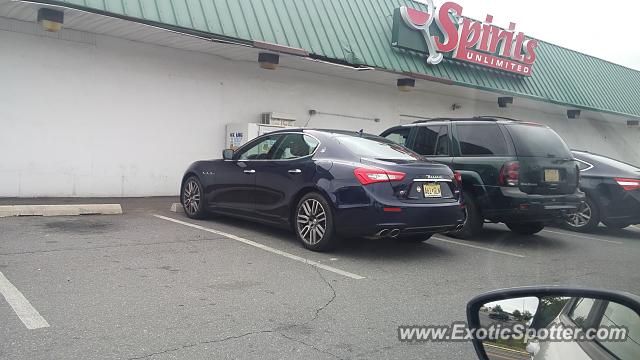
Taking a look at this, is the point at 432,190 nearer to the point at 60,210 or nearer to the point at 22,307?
the point at 22,307

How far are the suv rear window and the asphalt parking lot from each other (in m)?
1.43

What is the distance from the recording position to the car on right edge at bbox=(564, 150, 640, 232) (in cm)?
899

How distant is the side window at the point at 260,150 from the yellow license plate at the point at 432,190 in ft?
7.82

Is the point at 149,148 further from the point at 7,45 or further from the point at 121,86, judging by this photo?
the point at 7,45

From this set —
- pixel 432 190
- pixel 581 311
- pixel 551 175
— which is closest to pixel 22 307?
pixel 581 311

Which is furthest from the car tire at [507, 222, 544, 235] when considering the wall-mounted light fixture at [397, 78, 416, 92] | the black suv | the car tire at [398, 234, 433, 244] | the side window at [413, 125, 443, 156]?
the wall-mounted light fixture at [397, 78, 416, 92]

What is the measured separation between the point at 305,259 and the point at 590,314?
14.5ft

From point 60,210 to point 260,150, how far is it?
3.50 m

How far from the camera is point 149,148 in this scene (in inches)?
416

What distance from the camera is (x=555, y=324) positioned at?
180 cm

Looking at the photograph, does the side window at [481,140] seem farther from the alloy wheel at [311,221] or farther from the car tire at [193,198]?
the car tire at [193,198]

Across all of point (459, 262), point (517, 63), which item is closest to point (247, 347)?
point (459, 262)

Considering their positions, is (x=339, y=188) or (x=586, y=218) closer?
(x=339, y=188)

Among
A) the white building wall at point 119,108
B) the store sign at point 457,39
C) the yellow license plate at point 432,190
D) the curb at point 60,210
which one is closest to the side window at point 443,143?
the yellow license plate at point 432,190
